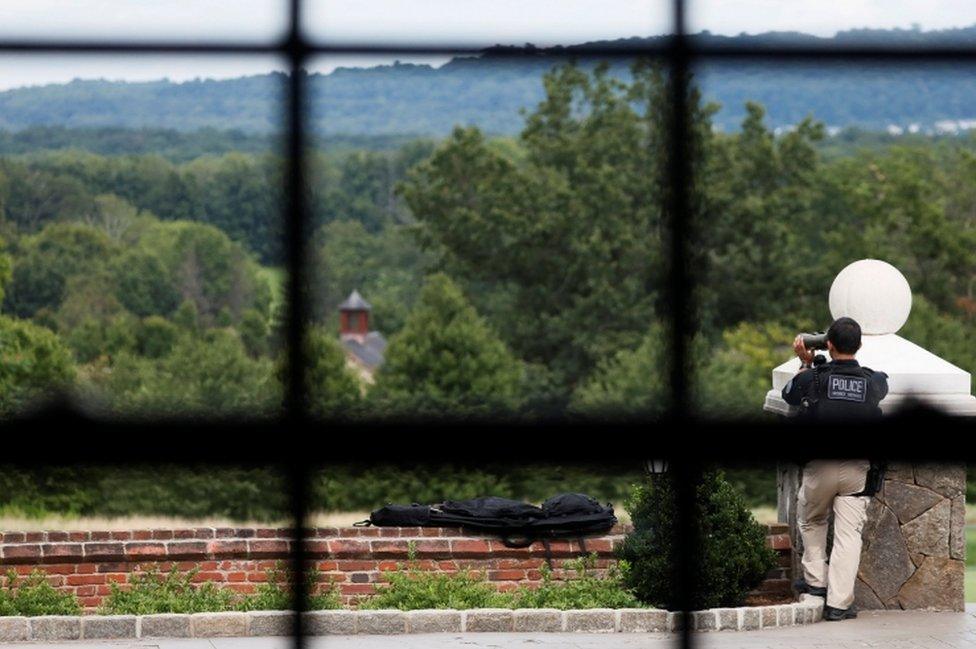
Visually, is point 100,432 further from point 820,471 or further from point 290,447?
point 820,471

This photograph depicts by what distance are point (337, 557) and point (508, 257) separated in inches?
1043

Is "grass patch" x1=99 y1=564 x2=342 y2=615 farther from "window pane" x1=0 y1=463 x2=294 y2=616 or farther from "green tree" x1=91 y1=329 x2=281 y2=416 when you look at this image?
"green tree" x1=91 y1=329 x2=281 y2=416

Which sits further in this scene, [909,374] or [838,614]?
[838,614]

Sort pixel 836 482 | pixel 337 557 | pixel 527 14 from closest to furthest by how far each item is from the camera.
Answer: pixel 836 482, pixel 337 557, pixel 527 14

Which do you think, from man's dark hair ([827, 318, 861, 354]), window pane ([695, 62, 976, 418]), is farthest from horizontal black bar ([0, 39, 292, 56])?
window pane ([695, 62, 976, 418])

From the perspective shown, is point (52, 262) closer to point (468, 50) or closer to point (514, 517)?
point (514, 517)

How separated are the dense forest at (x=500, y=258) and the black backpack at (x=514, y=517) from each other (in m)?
20.8

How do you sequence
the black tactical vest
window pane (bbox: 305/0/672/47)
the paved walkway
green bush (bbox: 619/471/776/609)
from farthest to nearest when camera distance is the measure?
1. window pane (bbox: 305/0/672/47)
2. green bush (bbox: 619/471/776/609)
3. the paved walkway
4. the black tactical vest

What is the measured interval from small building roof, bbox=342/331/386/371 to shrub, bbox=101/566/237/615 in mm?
28178

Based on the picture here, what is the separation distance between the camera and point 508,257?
3381 centimetres

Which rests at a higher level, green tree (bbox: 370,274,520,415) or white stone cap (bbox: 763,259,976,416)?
white stone cap (bbox: 763,259,976,416)

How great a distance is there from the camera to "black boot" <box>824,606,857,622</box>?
5793 millimetres

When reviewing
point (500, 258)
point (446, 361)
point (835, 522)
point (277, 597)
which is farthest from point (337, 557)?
point (500, 258)

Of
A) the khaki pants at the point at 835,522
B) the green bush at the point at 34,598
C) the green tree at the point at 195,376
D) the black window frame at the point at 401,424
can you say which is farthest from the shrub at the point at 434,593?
the green tree at the point at 195,376
